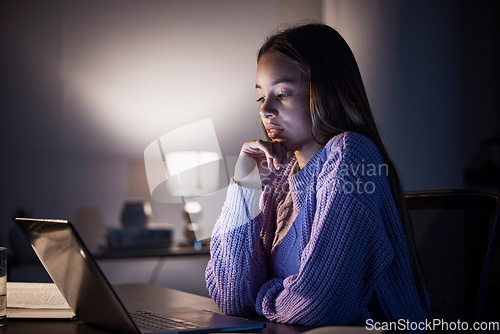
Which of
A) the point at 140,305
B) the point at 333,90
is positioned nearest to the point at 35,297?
the point at 140,305

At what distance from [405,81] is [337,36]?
139 cm

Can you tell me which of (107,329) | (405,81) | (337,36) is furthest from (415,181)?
(107,329)

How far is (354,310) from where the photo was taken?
3.00 ft

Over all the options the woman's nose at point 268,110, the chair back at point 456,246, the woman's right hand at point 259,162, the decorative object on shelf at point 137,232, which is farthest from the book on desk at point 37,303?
the decorative object on shelf at point 137,232

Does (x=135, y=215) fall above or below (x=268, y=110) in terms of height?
below

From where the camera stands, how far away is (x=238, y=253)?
114 centimetres

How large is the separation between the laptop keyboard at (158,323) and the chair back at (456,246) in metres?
0.56

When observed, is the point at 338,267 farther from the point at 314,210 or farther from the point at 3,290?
the point at 3,290

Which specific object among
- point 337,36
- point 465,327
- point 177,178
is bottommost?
point 177,178

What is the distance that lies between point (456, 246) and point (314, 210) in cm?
32

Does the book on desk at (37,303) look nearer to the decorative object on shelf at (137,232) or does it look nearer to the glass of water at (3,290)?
the glass of water at (3,290)

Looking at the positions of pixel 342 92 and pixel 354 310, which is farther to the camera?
pixel 342 92

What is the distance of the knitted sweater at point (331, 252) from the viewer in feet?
2.98

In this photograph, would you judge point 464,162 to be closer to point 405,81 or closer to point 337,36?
point 405,81
